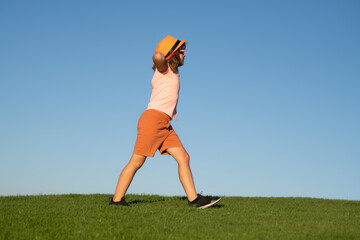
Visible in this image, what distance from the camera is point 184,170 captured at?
722 cm

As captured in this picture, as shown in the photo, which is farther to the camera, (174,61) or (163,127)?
A: (174,61)

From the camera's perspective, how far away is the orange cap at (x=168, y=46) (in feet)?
23.5

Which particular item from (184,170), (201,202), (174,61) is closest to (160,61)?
(174,61)

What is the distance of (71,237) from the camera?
5.02m

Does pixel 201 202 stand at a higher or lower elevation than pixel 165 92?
lower

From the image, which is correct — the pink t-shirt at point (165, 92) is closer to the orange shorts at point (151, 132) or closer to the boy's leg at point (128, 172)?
the orange shorts at point (151, 132)

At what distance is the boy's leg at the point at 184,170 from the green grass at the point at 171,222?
1.04ft

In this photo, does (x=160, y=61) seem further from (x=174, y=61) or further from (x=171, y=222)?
(x=171, y=222)

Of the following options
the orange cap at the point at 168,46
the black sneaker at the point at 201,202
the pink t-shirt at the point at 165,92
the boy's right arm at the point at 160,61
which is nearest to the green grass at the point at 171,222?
the black sneaker at the point at 201,202

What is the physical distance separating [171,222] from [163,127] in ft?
5.99

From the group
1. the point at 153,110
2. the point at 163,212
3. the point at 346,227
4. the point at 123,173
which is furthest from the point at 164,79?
the point at 346,227

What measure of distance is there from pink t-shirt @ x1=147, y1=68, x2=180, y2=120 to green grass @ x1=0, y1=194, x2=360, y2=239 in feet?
5.72

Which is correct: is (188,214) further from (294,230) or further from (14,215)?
(14,215)

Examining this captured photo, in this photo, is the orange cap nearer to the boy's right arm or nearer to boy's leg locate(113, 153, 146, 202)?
the boy's right arm
